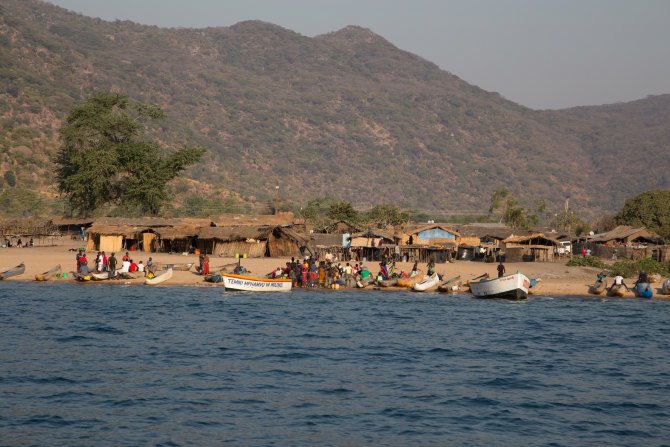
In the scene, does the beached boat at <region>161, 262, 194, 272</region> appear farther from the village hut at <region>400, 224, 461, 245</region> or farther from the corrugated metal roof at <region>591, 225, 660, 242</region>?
the corrugated metal roof at <region>591, 225, 660, 242</region>

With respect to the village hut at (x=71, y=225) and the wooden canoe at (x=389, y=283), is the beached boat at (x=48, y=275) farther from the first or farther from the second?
the village hut at (x=71, y=225)

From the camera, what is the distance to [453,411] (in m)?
22.5

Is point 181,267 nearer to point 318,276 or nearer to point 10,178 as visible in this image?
point 318,276

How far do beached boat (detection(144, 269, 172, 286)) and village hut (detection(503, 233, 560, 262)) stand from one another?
27.3m

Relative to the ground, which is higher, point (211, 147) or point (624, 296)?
point (211, 147)

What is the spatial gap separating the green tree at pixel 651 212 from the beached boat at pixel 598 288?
43.0 meters

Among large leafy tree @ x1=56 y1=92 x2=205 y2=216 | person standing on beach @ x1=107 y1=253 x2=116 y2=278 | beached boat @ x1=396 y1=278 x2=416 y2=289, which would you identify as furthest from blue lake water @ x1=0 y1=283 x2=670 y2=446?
large leafy tree @ x1=56 y1=92 x2=205 y2=216

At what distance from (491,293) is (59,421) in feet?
92.8

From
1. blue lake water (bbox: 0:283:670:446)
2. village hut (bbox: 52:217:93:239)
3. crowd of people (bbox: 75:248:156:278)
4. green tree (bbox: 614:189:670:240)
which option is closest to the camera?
blue lake water (bbox: 0:283:670:446)

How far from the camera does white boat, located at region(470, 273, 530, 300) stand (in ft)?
146

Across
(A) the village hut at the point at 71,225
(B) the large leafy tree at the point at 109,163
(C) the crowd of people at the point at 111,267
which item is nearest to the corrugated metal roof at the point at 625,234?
(B) the large leafy tree at the point at 109,163

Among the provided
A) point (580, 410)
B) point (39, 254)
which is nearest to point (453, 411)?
point (580, 410)

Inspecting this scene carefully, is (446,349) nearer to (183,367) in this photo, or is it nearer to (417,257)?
(183,367)

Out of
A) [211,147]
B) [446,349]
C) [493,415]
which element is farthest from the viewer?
[211,147]
